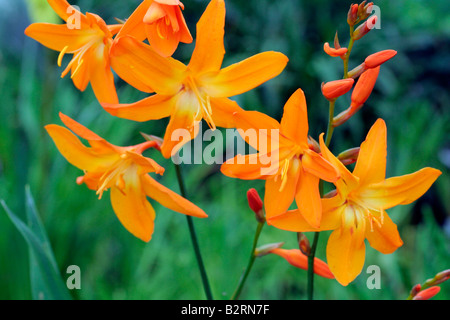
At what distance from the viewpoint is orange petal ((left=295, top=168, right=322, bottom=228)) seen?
2.57 feet

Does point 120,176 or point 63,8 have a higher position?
point 63,8

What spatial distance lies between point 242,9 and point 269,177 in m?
3.95

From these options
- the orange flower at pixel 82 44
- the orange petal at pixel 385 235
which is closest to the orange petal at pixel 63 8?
the orange flower at pixel 82 44

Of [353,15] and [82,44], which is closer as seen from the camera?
[353,15]

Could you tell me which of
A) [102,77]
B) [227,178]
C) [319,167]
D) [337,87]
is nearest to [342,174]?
[319,167]

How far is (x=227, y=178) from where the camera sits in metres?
2.97

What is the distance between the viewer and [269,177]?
2.76 feet

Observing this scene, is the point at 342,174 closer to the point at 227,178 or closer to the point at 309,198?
the point at 309,198

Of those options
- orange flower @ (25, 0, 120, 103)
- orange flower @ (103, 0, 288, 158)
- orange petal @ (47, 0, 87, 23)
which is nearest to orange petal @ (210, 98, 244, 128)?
orange flower @ (103, 0, 288, 158)

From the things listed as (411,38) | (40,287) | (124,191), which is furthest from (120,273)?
(411,38)

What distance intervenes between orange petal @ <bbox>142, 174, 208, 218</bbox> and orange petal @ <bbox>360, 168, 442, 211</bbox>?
1.06ft

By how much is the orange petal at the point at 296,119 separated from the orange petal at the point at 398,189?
7.0 inches

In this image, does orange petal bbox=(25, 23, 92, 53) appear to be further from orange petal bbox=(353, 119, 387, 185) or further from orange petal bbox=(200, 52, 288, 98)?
orange petal bbox=(353, 119, 387, 185)

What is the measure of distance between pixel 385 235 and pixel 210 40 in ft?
1.59
